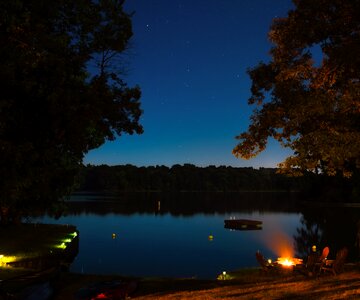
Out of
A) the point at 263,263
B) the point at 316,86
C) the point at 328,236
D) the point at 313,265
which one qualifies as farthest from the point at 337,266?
the point at 328,236

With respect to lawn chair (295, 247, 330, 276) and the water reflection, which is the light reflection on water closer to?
the water reflection

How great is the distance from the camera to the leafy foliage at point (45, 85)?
12.2 meters

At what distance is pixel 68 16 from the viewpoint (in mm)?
15266

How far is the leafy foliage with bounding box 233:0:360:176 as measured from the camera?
43.8 feet

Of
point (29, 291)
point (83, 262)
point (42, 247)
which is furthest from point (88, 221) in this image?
point (29, 291)

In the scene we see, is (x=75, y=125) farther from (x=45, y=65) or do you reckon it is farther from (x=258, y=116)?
(x=258, y=116)

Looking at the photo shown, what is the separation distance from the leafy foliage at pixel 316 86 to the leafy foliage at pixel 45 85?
5873mm

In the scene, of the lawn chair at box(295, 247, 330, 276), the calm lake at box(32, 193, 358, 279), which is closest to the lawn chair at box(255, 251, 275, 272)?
the lawn chair at box(295, 247, 330, 276)

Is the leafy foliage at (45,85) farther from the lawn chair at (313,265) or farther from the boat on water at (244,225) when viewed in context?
the boat on water at (244,225)

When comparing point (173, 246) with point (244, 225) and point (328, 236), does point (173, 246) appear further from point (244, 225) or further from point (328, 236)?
point (244, 225)

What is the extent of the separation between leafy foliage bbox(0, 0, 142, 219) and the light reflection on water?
29.5m

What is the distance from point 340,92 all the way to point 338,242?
161ft

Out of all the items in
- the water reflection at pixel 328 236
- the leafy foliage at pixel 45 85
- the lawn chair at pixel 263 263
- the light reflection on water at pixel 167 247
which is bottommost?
the light reflection on water at pixel 167 247

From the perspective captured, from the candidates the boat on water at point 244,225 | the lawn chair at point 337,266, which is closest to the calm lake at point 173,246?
the boat on water at point 244,225
